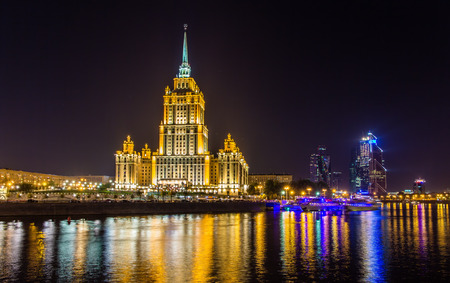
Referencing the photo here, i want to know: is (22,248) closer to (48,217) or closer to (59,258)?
(59,258)

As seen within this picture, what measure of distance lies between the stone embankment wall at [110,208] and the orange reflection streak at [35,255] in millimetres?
30961

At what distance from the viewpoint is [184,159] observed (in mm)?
186500

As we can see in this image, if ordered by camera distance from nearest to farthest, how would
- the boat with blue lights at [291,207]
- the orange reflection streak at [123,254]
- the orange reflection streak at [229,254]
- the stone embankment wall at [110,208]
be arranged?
the orange reflection streak at [229,254]
the orange reflection streak at [123,254]
the stone embankment wall at [110,208]
the boat with blue lights at [291,207]

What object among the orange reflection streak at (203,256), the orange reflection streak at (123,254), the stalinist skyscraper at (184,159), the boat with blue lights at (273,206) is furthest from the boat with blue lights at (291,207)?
the orange reflection streak at (123,254)

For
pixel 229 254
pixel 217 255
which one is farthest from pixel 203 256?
pixel 229 254

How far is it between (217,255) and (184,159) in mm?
145240

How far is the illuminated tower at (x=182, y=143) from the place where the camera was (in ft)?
609

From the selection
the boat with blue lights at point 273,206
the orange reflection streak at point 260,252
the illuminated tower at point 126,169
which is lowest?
the orange reflection streak at point 260,252

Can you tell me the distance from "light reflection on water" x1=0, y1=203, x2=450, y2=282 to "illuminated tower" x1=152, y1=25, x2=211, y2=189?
12196cm

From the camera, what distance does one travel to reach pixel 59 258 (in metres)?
39.8

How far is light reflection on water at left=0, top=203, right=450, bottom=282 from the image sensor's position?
1310 inches

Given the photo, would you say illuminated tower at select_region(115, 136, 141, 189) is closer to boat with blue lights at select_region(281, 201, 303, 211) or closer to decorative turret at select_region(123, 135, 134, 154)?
decorative turret at select_region(123, 135, 134, 154)

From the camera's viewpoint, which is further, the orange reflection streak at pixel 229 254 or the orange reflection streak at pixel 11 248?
the orange reflection streak at pixel 11 248

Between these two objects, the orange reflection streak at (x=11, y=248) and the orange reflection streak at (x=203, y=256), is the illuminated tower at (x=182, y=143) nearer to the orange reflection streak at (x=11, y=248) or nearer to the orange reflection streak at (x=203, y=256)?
the orange reflection streak at (x=11, y=248)
